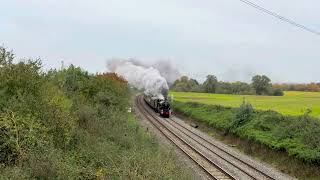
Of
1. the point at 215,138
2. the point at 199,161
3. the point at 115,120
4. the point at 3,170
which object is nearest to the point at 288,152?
the point at 199,161

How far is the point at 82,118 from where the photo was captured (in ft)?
85.9

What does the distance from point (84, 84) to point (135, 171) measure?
82.0 feet

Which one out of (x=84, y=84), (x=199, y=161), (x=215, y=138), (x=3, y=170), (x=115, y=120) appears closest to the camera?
(x=3, y=170)

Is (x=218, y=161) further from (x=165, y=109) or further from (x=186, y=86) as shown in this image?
(x=186, y=86)

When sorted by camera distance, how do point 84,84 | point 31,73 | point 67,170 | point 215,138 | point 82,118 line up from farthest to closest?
point 215,138 < point 84,84 < point 82,118 < point 31,73 < point 67,170

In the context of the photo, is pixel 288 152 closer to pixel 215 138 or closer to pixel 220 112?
pixel 215 138

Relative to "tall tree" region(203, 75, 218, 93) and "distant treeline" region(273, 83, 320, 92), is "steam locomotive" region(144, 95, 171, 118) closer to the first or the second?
"tall tree" region(203, 75, 218, 93)

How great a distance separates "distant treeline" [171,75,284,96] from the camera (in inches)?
4896

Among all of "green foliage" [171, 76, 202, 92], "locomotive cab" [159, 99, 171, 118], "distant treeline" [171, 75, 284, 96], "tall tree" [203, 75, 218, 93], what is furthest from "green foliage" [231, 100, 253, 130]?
"green foliage" [171, 76, 202, 92]

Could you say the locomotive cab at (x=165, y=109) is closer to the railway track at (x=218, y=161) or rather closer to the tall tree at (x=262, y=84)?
the railway track at (x=218, y=161)

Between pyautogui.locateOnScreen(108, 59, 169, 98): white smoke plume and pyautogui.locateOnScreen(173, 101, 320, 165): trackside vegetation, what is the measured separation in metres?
16.3

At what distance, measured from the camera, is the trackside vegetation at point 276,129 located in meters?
29.9

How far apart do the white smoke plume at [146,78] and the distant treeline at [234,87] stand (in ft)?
140

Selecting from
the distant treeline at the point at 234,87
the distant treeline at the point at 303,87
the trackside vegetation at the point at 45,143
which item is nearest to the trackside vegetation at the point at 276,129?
the trackside vegetation at the point at 45,143
